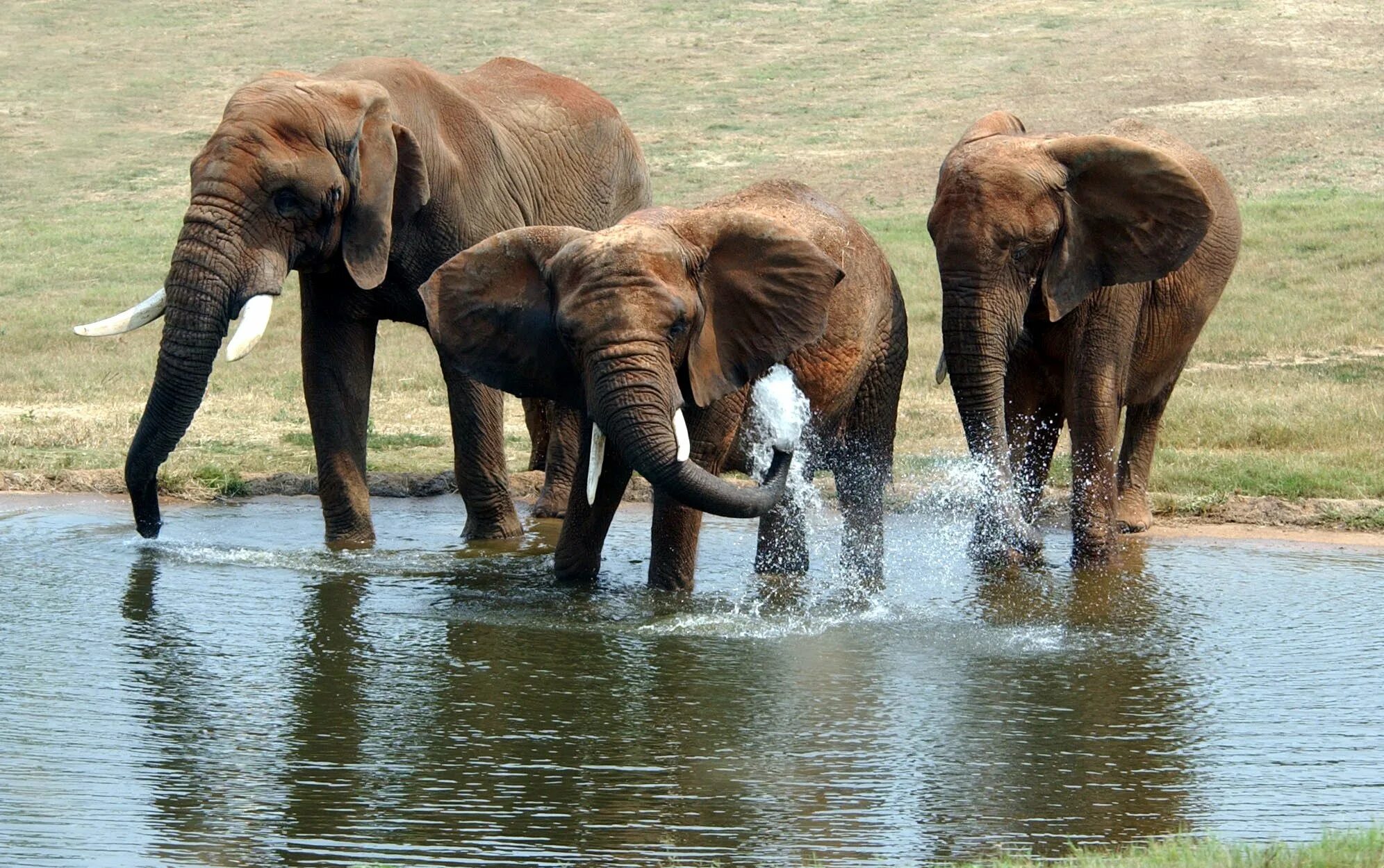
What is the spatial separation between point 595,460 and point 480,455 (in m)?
2.39

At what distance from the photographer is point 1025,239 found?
31.1ft

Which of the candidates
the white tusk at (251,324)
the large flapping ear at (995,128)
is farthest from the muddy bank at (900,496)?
the white tusk at (251,324)

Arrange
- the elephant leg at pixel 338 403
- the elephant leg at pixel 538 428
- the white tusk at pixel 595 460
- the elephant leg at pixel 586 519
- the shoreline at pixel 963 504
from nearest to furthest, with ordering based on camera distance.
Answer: the white tusk at pixel 595 460, the elephant leg at pixel 586 519, the elephant leg at pixel 338 403, the shoreline at pixel 963 504, the elephant leg at pixel 538 428

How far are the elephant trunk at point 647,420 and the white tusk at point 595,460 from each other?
0.33 metres

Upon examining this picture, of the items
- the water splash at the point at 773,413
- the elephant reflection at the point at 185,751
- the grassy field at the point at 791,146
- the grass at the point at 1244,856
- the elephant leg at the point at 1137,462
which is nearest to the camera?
the grass at the point at 1244,856

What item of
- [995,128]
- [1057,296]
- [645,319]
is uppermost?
[995,128]

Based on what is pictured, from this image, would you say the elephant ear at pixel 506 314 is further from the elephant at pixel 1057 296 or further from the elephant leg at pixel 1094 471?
the elephant leg at pixel 1094 471

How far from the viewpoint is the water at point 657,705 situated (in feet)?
19.7

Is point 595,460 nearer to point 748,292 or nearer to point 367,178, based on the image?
point 748,292

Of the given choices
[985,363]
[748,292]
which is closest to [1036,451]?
[985,363]

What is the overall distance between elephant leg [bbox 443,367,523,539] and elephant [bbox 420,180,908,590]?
4.67 feet

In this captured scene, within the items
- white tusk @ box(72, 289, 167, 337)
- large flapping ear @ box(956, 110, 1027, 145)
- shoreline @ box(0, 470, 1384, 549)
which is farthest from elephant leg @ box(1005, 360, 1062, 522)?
white tusk @ box(72, 289, 167, 337)

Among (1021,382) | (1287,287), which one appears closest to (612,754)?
(1021,382)

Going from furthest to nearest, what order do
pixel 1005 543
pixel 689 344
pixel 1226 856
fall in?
pixel 1005 543
pixel 689 344
pixel 1226 856
